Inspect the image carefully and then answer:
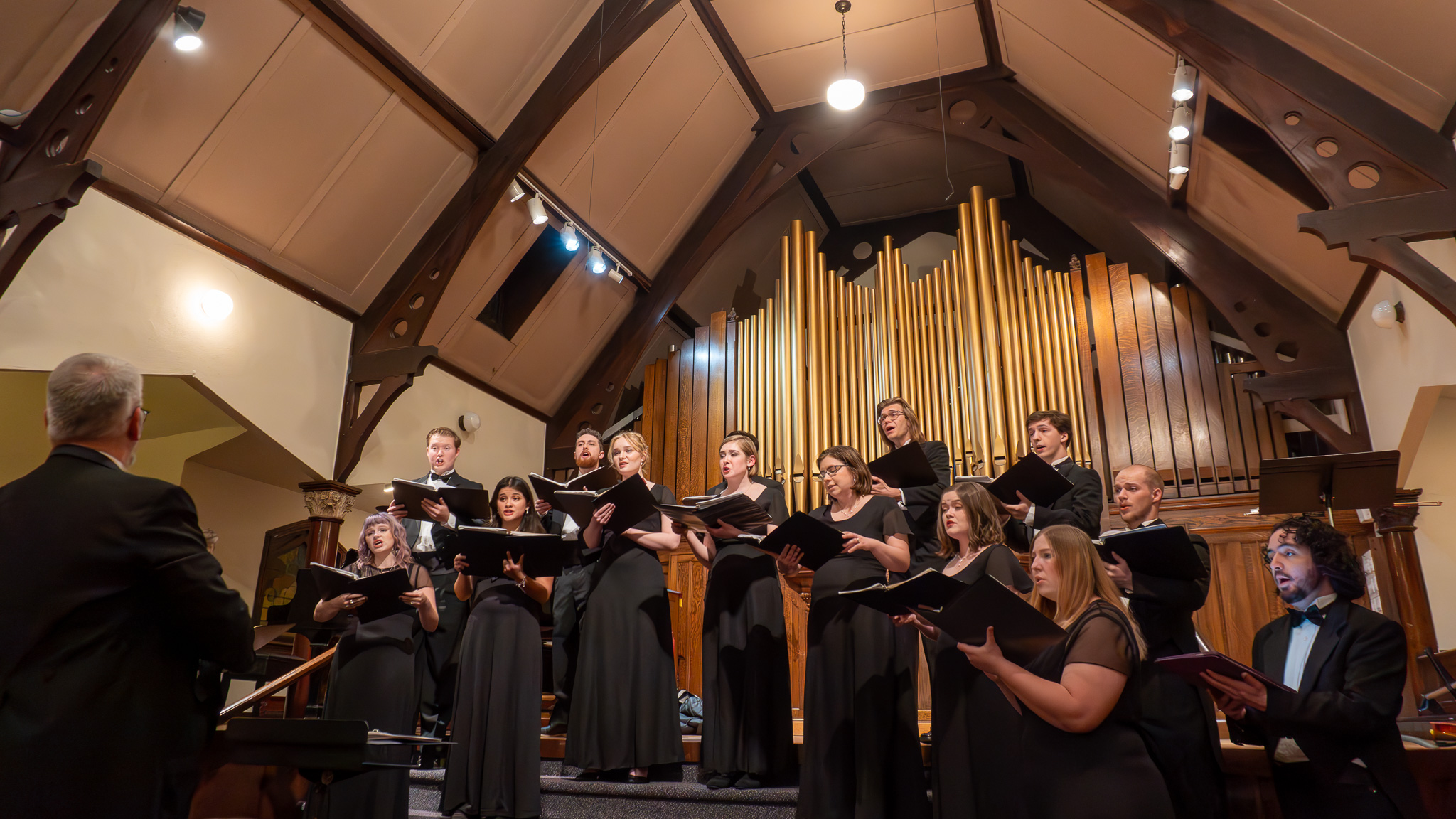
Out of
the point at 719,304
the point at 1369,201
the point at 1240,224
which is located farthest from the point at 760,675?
the point at 719,304

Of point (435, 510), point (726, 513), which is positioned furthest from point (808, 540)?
point (435, 510)

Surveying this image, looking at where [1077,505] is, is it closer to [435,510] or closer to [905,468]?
[905,468]

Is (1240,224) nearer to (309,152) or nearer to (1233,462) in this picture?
(1233,462)

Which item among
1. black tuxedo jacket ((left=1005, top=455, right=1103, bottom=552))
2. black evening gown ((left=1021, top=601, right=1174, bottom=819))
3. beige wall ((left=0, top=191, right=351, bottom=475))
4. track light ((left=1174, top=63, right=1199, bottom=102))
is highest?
track light ((left=1174, top=63, right=1199, bottom=102))

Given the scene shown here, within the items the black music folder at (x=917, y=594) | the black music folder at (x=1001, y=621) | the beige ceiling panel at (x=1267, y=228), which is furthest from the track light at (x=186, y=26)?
the beige ceiling panel at (x=1267, y=228)

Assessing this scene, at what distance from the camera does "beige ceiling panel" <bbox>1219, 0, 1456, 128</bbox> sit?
371cm

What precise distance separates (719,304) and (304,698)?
4.42 m

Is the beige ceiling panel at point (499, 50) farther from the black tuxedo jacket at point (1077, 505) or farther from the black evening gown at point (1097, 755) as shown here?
the black evening gown at point (1097, 755)

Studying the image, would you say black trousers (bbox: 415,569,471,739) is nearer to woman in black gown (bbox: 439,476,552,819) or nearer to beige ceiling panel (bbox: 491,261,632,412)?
woman in black gown (bbox: 439,476,552,819)

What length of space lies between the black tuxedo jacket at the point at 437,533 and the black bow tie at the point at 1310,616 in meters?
2.59

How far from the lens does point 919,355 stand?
6.40 meters

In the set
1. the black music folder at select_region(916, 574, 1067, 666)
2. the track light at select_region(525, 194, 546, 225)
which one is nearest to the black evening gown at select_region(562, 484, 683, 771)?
the black music folder at select_region(916, 574, 1067, 666)

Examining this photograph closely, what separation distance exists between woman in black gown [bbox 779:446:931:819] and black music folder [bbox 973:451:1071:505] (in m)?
0.40

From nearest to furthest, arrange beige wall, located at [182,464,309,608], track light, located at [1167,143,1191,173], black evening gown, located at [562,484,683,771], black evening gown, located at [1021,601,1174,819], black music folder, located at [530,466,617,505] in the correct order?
black evening gown, located at [1021,601,1174,819], black evening gown, located at [562,484,683,771], black music folder, located at [530,466,617,505], track light, located at [1167,143,1191,173], beige wall, located at [182,464,309,608]
